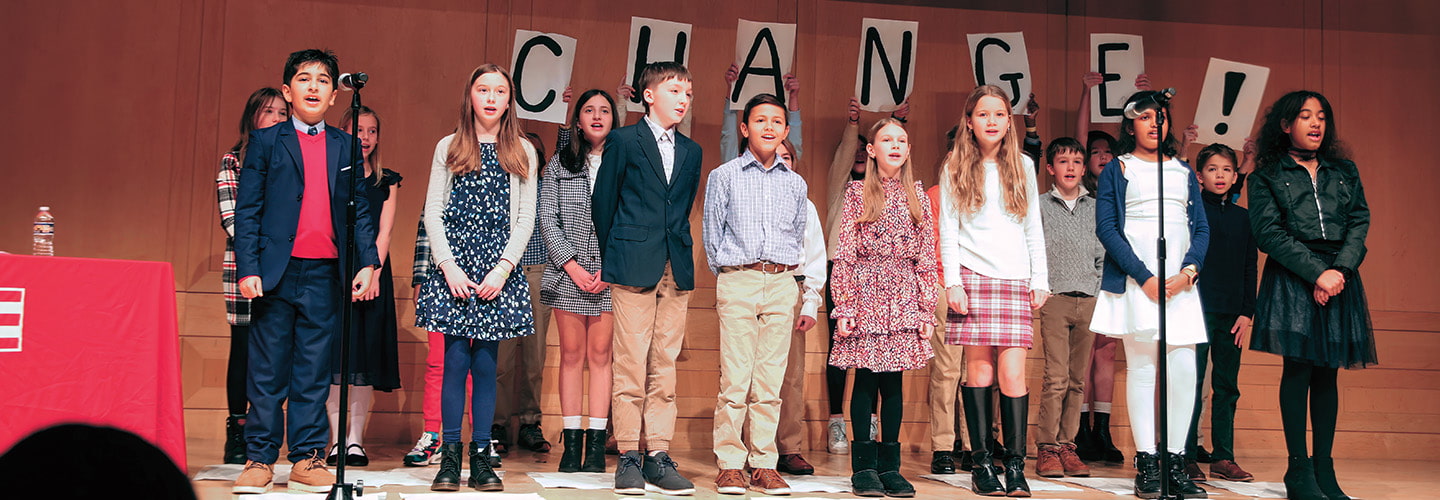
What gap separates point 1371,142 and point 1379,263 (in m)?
0.70

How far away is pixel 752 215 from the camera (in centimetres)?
383

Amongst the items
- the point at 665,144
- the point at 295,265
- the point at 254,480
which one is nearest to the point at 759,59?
the point at 665,144

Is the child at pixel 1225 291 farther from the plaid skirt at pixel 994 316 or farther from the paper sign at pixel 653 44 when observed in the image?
the paper sign at pixel 653 44

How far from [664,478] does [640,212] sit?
95 cm

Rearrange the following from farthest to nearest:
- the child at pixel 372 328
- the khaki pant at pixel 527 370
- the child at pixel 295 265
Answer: the khaki pant at pixel 527 370, the child at pixel 372 328, the child at pixel 295 265

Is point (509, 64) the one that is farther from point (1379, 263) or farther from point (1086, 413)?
point (1379, 263)

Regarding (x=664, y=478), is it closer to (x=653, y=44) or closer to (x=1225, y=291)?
(x=653, y=44)

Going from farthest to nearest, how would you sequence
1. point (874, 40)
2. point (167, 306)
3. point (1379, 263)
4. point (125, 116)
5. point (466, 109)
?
1. point (1379, 263)
2. point (874, 40)
3. point (125, 116)
4. point (466, 109)
5. point (167, 306)

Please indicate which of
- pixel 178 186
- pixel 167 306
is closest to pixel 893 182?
pixel 167 306

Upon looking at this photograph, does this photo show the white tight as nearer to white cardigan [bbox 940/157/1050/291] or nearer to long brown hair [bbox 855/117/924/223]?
white cardigan [bbox 940/157/1050/291]

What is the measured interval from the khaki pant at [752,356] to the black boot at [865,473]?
0.99 feet

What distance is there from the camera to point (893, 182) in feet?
13.2

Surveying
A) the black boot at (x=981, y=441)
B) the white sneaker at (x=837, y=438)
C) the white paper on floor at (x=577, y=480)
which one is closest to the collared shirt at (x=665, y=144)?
the white paper on floor at (x=577, y=480)

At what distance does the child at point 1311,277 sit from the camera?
152 inches
